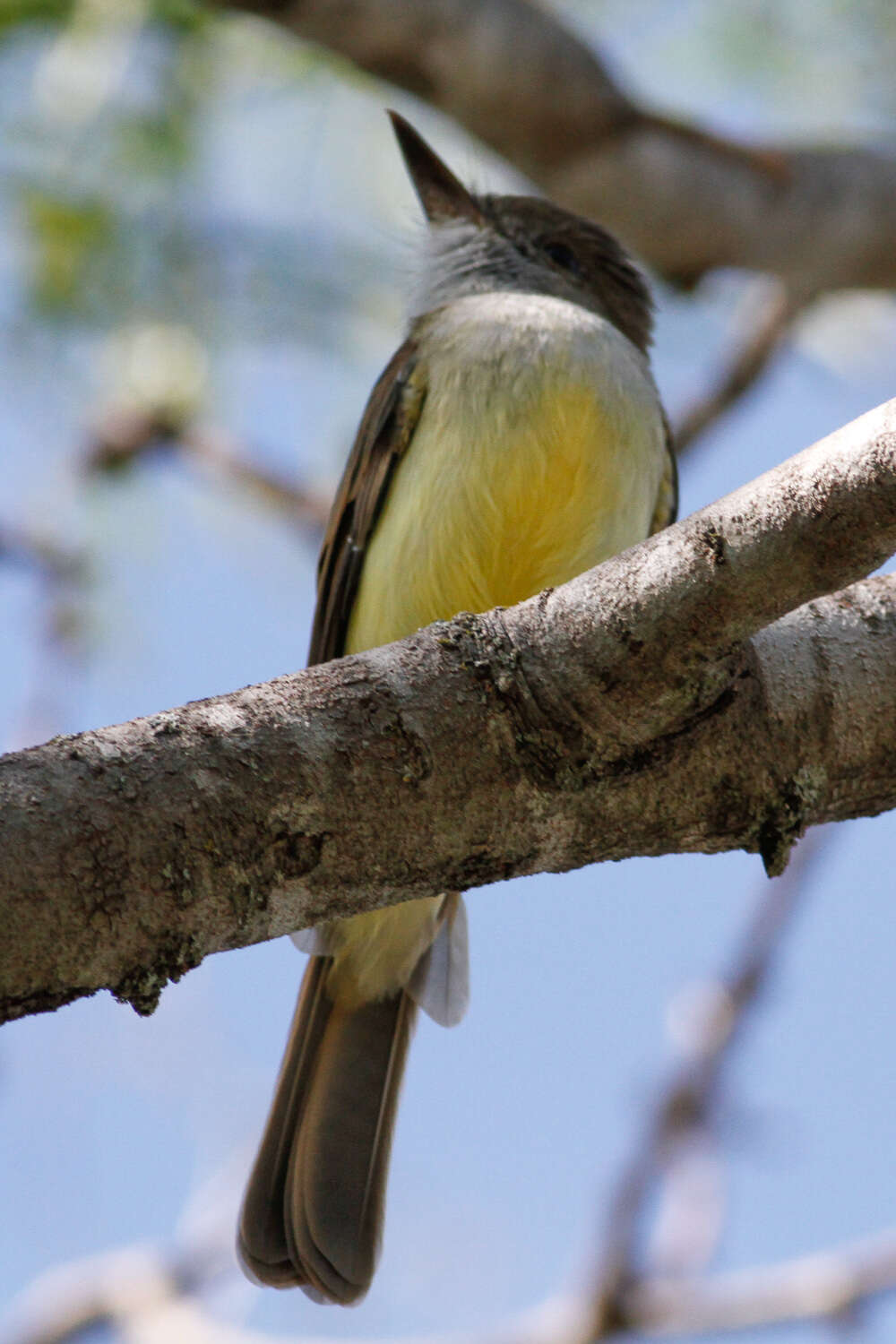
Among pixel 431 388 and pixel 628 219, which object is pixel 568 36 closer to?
pixel 628 219

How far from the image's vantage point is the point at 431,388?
154 inches

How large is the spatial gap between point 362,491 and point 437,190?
165 cm

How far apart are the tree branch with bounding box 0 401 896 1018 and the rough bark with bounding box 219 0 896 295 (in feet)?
8.38

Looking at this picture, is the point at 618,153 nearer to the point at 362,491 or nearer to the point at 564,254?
the point at 564,254

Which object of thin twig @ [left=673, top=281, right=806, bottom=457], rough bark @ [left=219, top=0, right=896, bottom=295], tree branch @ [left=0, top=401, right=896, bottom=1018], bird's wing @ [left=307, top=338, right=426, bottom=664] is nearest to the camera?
tree branch @ [left=0, top=401, right=896, bottom=1018]

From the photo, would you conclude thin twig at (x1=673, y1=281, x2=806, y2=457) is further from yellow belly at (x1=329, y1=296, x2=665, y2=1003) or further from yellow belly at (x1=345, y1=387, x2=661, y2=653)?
yellow belly at (x1=345, y1=387, x2=661, y2=653)

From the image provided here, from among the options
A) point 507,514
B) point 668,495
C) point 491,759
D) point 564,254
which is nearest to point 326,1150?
point 507,514

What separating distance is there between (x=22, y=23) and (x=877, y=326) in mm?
3804

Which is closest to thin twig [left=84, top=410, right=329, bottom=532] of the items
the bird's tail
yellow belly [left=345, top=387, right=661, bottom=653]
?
yellow belly [left=345, top=387, right=661, bottom=653]

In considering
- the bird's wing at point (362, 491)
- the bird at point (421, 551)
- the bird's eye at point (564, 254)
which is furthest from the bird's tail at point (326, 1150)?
the bird's eye at point (564, 254)

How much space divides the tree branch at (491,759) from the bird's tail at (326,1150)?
1707 millimetres

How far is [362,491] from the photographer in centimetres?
402

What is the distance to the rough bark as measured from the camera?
14.4 ft

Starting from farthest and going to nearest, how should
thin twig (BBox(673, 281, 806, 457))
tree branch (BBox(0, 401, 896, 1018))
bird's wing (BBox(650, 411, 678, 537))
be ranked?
thin twig (BBox(673, 281, 806, 457)), bird's wing (BBox(650, 411, 678, 537)), tree branch (BBox(0, 401, 896, 1018))
